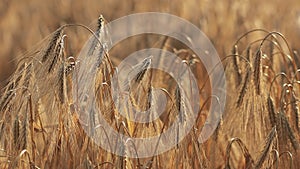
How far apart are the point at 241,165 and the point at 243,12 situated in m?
1.57

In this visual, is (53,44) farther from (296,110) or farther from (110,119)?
(296,110)

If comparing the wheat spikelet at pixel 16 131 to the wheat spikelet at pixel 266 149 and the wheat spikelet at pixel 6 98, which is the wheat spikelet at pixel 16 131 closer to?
the wheat spikelet at pixel 6 98

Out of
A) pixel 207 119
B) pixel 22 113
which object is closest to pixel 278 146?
pixel 207 119

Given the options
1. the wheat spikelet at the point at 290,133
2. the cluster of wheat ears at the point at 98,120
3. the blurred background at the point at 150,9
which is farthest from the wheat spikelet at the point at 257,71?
the blurred background at the point at 150,9

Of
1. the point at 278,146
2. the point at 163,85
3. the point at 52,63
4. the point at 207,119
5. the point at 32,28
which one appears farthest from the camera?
the point at 32,28

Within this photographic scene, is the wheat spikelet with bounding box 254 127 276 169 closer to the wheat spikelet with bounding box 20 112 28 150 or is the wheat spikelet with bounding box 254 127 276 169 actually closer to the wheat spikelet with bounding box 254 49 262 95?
the wheat spikelet with bounding box 254 49 262 95

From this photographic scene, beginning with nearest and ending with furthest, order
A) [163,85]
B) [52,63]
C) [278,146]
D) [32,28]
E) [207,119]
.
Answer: [52,63], [278,146], [207,119], [163,85], [32,28]

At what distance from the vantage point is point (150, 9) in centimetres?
334

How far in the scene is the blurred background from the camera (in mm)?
3020

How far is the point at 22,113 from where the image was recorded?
1.50 m

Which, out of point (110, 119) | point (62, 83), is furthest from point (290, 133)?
point (62, 83)

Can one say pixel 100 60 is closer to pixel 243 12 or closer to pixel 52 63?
pixel 52 63

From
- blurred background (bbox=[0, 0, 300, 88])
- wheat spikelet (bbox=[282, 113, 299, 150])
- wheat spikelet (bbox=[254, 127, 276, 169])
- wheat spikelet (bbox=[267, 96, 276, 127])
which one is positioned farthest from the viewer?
blurred background (bbox=[0, 0, 300, 88])

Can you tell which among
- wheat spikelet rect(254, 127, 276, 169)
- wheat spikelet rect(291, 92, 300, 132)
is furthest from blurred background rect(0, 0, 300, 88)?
wheat spikelet rect(254, 127, 276, 169)
